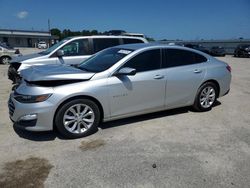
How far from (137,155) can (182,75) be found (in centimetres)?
226

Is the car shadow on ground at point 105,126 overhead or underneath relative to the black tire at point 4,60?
underneath

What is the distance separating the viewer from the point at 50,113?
4.07 meters

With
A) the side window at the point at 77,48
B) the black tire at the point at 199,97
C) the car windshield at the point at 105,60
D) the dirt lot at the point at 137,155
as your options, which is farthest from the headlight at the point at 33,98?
the side window at the point at 77,48

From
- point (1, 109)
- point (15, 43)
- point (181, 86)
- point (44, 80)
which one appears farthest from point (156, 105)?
point (15, 43)

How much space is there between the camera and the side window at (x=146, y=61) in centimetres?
484

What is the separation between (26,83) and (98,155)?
69.7 inches

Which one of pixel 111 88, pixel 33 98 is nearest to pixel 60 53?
pixel 111 88

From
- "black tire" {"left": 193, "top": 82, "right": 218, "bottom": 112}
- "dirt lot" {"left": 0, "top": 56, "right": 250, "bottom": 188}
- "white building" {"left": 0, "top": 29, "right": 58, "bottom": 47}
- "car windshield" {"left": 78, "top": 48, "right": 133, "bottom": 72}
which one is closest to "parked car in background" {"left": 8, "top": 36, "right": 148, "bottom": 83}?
"dirt lot" {"left": 0, "top": 56, "right": 250, "bottom": 188}

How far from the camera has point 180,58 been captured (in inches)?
216

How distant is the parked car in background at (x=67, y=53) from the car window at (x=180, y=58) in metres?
3.70

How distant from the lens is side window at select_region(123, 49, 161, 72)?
4.84 metres

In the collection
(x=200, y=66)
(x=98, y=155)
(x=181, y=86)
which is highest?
(x=200, y=66)

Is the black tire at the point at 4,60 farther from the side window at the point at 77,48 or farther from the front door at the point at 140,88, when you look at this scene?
the front door at the point at 140,88

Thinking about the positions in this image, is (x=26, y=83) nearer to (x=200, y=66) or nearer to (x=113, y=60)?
(x=113, y=60)
